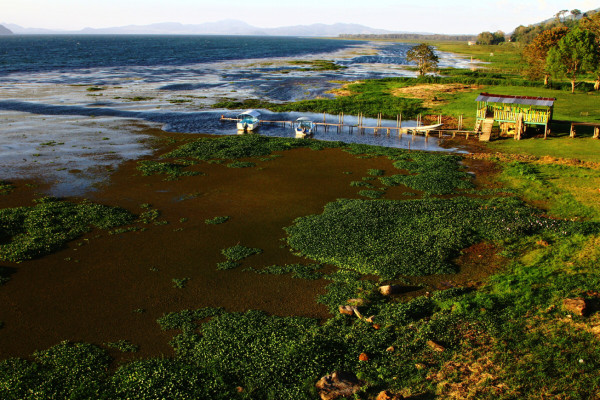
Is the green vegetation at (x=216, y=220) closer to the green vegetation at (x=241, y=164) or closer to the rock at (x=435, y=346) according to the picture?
the green vegetation at (x=241, y=164)

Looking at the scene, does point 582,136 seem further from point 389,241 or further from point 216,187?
point 216,187

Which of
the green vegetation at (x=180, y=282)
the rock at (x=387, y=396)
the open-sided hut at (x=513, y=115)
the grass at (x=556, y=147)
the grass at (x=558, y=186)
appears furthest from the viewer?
the open-sided hut at (x=513, y=115)

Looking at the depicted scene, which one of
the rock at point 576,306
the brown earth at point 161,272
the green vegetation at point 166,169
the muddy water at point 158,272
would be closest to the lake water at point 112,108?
the green vegetation at point 166,169

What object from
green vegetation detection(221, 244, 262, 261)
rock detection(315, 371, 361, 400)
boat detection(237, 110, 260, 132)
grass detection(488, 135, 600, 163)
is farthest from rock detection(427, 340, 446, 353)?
boat detection(237, 110, 260, 132)

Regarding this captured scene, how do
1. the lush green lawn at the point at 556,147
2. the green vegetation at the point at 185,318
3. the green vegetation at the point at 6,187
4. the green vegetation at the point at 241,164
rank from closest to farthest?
the green vegetation at the point at 185,318 < the green vegetation at the point at 6,187 < the green vegetation at the point at 241,164 < the lush green lawn at the point at 556,147

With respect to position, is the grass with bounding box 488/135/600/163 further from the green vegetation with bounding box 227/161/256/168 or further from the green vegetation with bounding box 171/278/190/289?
the green vegetation with bounding box 171/278/190/289
